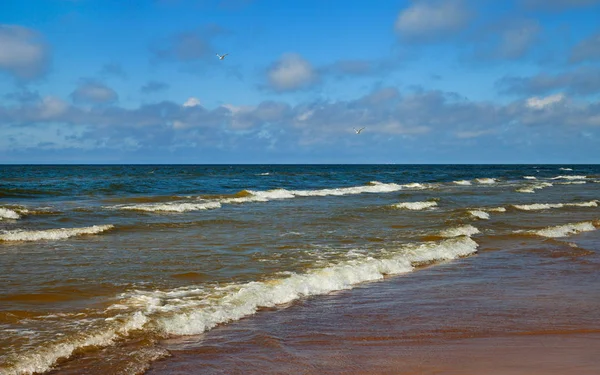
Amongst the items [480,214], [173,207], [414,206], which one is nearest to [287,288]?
[480,214]

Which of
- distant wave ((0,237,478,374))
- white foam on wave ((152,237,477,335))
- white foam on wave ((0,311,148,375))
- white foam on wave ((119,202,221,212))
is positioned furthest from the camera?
white foam on wave ((119,202,221,212))

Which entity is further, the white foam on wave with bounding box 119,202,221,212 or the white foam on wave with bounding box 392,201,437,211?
the white foam on wave with bounding box 392,201,437,211

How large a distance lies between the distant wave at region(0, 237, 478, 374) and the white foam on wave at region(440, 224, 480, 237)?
421 centimetres

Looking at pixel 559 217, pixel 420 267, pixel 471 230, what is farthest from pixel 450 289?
pixel 559 217

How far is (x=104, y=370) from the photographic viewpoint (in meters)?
5.27

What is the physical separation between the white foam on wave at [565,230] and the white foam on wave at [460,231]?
5.65 feet

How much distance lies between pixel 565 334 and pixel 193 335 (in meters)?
4.50

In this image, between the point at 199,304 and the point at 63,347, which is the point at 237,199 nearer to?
the point at 199,304

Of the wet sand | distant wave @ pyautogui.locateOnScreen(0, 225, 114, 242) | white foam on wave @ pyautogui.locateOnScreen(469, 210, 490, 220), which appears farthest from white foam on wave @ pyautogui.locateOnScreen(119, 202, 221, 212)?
the wet sand

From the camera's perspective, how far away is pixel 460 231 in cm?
1623

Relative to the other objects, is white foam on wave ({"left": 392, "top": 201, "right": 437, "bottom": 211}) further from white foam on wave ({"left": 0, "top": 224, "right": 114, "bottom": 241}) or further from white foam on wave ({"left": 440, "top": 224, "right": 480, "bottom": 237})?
white foam on wave ({"left": 0, "top": 224, "right": 114, "bottom": 241})

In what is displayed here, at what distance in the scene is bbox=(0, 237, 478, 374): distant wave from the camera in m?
5.74

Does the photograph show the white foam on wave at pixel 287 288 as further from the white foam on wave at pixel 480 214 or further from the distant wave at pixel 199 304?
the white foam on wave at pixel 480 214

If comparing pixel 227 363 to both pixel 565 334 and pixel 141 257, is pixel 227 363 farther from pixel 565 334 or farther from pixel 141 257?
pixel 141 257
